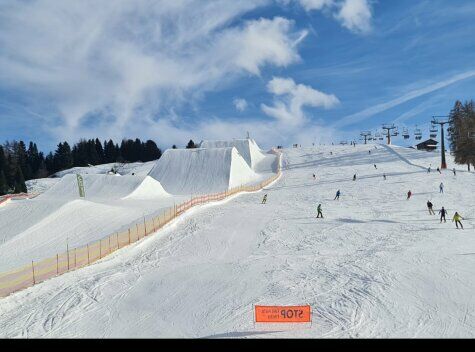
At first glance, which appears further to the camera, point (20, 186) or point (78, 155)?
point (78, 155)

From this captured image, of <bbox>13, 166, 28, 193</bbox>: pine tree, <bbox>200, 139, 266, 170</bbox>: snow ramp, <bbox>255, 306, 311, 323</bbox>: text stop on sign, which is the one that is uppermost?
<bbox>200, 139, 266, 170</bbox>: snow ramp

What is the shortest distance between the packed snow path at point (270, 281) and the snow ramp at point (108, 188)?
13.4 meters

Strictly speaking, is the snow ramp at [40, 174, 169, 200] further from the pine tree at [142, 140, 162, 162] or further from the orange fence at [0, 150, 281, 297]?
the pine tree at [142, 140, 162, 162]

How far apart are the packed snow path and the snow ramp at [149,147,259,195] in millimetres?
22892

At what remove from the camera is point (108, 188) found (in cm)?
3897

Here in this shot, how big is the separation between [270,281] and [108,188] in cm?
2888

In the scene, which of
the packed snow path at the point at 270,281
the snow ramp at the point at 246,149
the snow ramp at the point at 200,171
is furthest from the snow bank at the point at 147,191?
the snow ramp at the point at 246,149

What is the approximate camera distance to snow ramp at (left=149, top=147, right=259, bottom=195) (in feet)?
160

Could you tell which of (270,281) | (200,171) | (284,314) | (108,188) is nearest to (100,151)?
(200,171)

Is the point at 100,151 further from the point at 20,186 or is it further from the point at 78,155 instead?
the point at 20,186

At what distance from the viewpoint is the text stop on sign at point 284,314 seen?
28.1 ft

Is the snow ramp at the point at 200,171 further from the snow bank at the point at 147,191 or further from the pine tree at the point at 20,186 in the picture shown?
the pine tree at the point at 20,186

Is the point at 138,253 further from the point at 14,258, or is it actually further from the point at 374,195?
the point at 374,195

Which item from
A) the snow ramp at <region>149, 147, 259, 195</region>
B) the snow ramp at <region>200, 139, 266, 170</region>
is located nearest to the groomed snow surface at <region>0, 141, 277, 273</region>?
the snow ramp at <region>149, 147, 259, 195</region>
